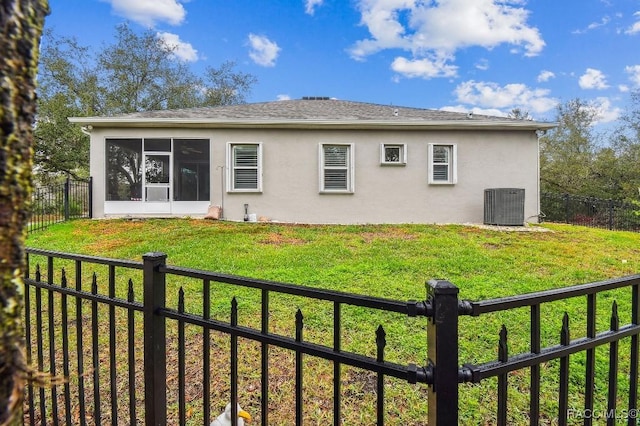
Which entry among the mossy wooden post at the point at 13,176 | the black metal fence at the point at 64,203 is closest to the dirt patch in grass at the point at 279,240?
the mossy wooden post at the point at 13,176

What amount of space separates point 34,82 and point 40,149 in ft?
64.0

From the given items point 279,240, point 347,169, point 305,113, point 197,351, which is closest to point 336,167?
point 347,169

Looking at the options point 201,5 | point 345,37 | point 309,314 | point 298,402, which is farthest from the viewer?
point 345,37

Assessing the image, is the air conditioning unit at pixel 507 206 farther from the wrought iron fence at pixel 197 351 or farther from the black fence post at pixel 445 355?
the black fence post at pixel 445 355

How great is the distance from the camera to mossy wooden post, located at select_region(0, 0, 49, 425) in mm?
645

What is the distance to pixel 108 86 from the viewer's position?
19.0 metres

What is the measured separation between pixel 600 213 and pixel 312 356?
15.3 m

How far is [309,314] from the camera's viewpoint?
348 centimetres

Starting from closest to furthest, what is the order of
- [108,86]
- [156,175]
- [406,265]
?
[406,265] < [156,175] < [108,86]

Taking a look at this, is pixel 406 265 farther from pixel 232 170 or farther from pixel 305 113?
pixel 305 113

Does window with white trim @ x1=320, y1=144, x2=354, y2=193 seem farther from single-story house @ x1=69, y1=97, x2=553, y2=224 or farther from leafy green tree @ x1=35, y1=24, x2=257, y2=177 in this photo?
leafy green tree @ x1=35, y1=24, x2=257, y2=177

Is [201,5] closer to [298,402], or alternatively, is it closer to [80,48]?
[80,48]

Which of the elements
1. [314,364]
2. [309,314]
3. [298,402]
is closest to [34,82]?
[298,402]

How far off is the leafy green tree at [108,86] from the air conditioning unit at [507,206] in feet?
59.1
